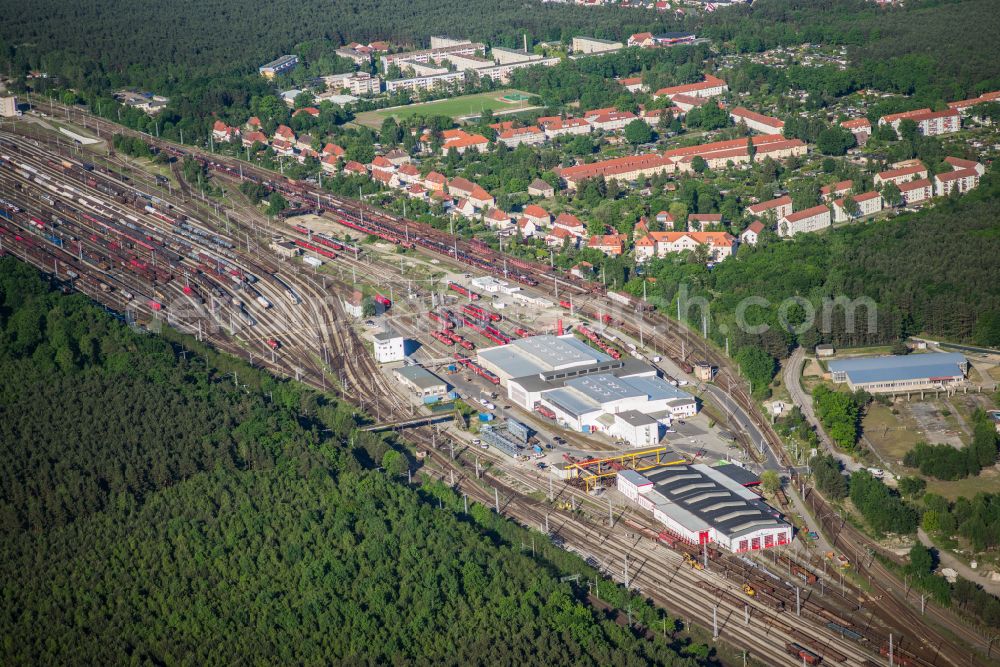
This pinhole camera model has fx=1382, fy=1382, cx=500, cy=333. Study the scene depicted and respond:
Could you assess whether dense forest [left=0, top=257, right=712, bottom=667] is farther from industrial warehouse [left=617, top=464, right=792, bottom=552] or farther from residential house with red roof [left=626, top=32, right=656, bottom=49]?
residential house with red roof [left=626, top=32, right=656, bottom=49]

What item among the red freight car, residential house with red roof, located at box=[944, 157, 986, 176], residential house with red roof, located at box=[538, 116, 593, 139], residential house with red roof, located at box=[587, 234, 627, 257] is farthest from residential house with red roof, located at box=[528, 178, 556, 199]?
the red freight car

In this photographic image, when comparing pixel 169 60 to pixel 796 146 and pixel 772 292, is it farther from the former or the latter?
pixel 772 292

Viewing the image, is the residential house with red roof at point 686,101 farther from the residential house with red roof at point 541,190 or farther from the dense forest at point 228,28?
the dense forest at point 228,28

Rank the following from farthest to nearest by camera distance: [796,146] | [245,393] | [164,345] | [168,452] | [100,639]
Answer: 1. [796,146]
2. [164,345]
3. [245,393]
4. [168,452]
5. [100,639]

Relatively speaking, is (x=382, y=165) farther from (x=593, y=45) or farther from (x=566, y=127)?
(x=593, y=45)

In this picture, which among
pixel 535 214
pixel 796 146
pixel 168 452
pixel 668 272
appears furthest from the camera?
pixel 796 146

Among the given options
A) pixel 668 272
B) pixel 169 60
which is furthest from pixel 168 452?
pixel 169 60

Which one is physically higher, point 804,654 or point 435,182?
point 435,182

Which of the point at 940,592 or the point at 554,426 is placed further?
the point at 554,426

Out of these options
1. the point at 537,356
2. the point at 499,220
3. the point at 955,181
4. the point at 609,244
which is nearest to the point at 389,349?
the point at 537,356
